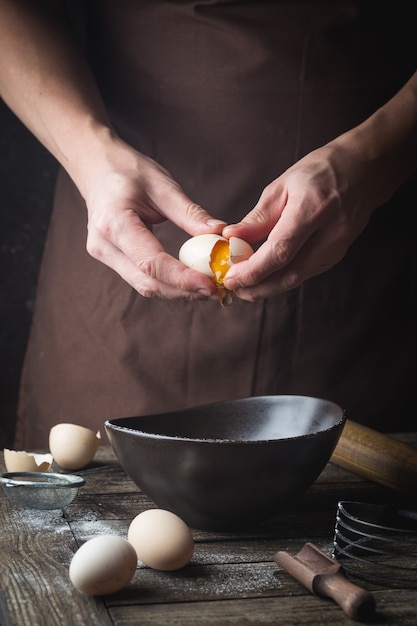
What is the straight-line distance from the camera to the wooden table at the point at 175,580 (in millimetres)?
759

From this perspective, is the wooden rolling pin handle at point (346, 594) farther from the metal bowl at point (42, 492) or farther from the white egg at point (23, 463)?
the white egg at point (23, 463)

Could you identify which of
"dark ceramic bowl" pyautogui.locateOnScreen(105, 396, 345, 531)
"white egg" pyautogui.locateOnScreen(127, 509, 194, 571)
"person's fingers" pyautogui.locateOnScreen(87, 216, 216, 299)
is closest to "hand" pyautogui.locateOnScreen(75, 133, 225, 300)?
"person's fingers" pyautogui.locateOnScreen(87, 216, 216, 299)

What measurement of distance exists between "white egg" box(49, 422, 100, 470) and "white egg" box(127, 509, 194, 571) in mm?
300

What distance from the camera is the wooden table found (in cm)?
76

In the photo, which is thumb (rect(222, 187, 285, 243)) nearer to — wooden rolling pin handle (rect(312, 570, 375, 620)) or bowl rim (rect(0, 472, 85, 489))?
bowl rim (rect(0, 472, 85, 489))

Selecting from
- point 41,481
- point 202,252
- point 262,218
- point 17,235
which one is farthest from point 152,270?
point 17,235

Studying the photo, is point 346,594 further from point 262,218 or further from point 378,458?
point 262,218

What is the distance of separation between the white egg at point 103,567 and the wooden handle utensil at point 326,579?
0.15 meters

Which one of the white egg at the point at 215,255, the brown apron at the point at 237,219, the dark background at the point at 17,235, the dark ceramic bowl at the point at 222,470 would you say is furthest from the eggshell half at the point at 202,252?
the dark background at the point at 17,235

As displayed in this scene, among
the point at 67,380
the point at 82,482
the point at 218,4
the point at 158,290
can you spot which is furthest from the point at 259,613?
the point at 218,4

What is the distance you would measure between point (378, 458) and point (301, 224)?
12.7 inches

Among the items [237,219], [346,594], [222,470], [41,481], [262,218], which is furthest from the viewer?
[237,219]

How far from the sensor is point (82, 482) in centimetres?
101

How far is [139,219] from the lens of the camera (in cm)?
117
